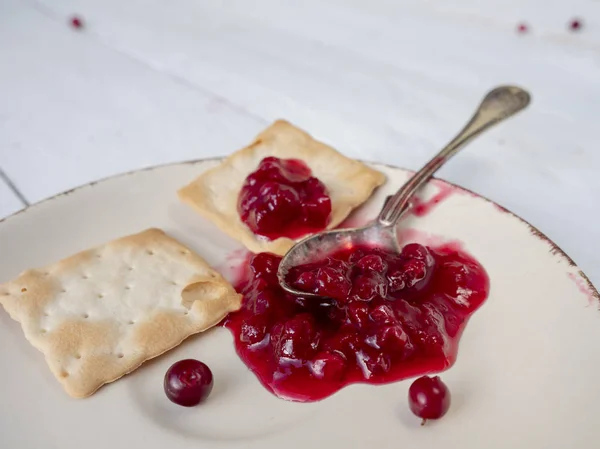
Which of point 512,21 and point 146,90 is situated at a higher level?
point 146,90

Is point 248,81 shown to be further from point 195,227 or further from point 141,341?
point 141,341

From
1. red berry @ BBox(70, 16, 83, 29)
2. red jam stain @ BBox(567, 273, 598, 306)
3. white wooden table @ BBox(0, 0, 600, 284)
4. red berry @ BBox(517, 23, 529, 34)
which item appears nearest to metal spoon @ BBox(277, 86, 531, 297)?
white wooden table @ BBox(0, 0, 600, 284)

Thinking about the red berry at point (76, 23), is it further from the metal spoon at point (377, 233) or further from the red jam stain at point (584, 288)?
the red jam stain at point (584, 288)

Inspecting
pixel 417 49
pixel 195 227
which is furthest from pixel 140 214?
pixel 417 49

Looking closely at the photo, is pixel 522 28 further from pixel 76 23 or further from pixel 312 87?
pixel 76 23

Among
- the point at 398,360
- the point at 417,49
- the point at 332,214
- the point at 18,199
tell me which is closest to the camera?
the point at 398,360

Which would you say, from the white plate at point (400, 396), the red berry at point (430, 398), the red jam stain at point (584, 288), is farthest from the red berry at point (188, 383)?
the red jam stain at point (584, 288)

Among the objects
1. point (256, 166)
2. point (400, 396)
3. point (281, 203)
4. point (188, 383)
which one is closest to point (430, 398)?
point (400, 396)
